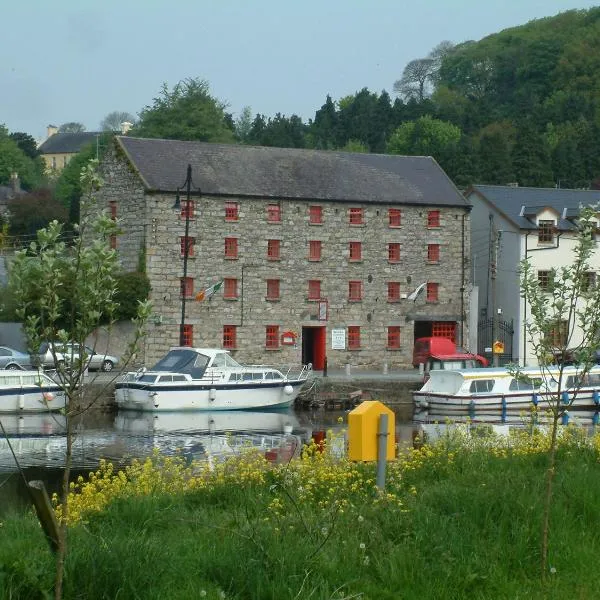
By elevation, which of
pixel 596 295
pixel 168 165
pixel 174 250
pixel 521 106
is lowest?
pixel 596 295

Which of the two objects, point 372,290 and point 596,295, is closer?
point 596,295

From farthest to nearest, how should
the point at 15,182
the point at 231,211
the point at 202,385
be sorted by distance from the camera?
the point at 15,182, the point at 231,211, the point at 202,385

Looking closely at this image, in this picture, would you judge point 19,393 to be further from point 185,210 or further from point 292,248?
point 292,248

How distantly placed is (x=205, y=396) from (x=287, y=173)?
15707 millimetres

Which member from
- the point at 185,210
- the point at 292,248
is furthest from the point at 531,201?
the point at 185,210

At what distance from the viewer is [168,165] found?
173ft

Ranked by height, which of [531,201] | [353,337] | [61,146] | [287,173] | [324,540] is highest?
[61,146]

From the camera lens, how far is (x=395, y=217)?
5569cm

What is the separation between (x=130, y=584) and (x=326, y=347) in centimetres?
4453

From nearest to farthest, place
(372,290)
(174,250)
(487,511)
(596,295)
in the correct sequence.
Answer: (487,511) → (596,295) → (174,250) → (372,290)

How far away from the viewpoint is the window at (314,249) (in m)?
54.3

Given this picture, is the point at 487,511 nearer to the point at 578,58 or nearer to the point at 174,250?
the point at 174,250

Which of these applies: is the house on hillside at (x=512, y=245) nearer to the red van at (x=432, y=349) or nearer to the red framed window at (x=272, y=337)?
the red van at (x=432, y=349)

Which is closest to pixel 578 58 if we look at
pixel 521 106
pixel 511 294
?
pixel 521 106
